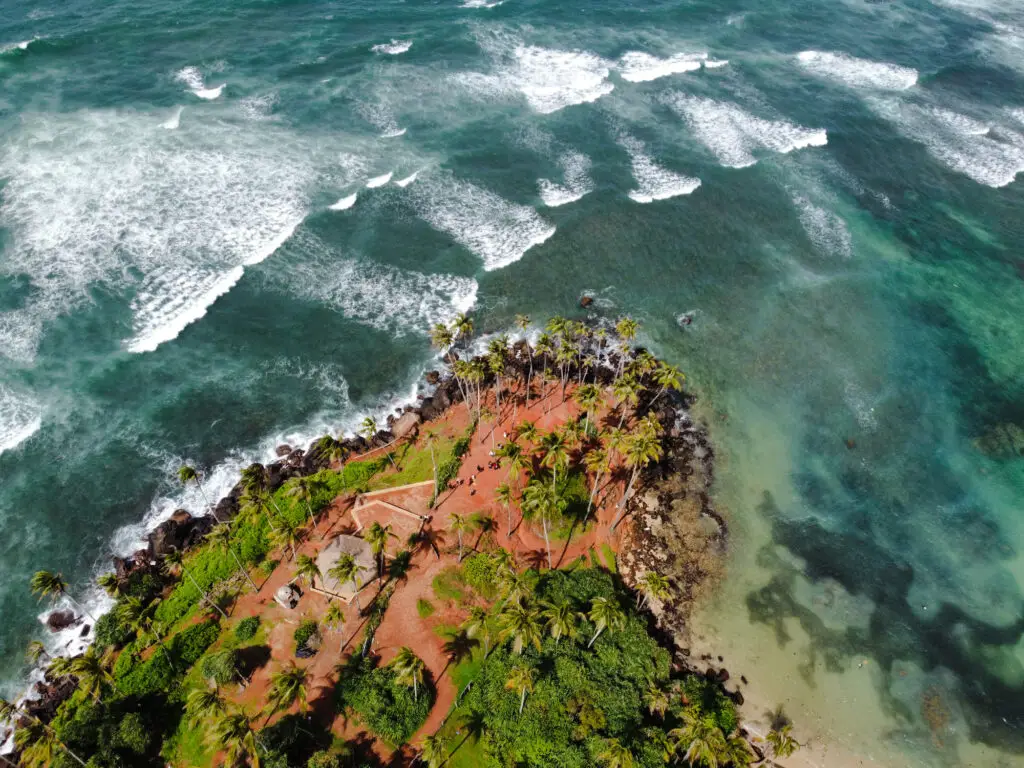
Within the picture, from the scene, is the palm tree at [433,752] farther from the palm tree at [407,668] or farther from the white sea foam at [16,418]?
the white sea foam at [16,418]

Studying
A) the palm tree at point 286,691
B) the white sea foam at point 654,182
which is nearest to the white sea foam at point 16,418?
the palm tree at point 286,691

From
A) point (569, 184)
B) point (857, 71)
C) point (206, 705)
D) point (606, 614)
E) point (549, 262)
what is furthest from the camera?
point (857, 71)

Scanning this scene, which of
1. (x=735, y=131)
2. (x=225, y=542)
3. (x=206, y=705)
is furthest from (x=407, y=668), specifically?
(x=735, y=131)

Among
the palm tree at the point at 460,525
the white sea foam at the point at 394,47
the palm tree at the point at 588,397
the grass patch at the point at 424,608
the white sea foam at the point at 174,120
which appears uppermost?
the white sea foam at the point at 394,47

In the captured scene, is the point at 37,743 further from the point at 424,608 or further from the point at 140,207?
the point at 140,207

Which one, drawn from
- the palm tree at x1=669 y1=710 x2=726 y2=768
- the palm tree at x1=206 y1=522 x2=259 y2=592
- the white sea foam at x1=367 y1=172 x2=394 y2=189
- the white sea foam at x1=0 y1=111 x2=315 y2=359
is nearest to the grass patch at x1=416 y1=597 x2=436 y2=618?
the palm tree at x1=206 y1=522 x2=259 y2=592

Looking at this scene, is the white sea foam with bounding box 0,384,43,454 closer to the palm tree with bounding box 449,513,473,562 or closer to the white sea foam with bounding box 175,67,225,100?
the palm tree with bounding box 449,513,473,562

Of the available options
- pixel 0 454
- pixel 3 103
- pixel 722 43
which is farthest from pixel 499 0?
pixel 0 454
